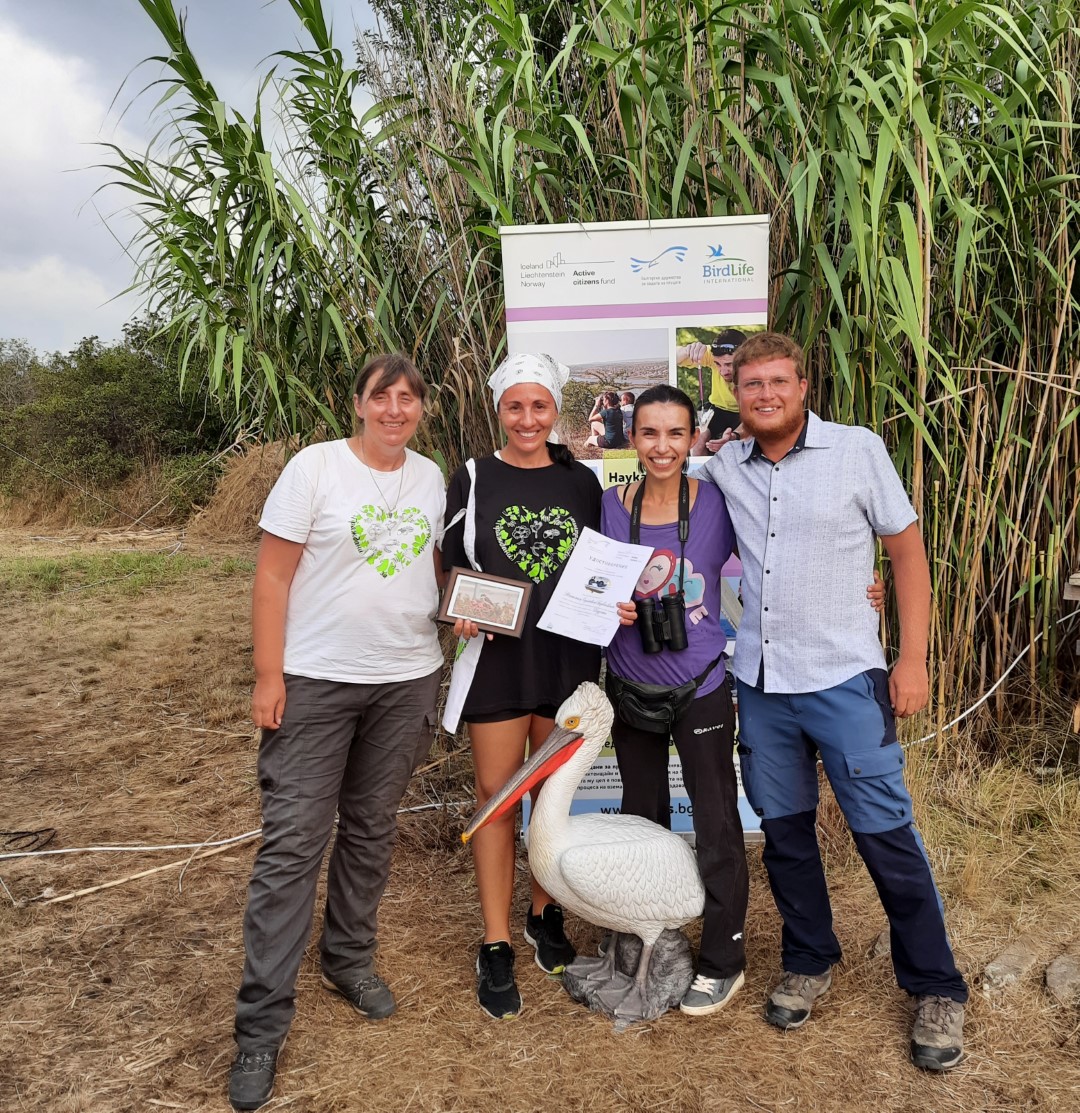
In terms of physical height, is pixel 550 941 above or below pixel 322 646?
below

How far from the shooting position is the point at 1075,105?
3.30 meters

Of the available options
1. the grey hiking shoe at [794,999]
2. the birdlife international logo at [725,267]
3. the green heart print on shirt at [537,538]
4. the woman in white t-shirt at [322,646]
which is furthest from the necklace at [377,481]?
the grey hiking shoe at [794,999]

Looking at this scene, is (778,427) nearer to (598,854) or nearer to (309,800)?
(598,854)

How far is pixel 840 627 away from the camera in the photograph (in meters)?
2.13

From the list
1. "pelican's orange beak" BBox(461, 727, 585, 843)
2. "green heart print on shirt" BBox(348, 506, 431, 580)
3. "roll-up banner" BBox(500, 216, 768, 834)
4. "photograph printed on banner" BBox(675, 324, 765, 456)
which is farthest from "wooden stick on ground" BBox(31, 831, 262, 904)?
"photograph printed on banner" BBox(675, 324, 765, 456)

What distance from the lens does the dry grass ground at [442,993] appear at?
2152mm

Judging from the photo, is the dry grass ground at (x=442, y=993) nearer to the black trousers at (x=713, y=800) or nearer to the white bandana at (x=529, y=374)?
the black trousers at (x=713, y=800)

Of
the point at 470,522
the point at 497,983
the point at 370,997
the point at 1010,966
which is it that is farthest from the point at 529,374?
the point at 1010,966

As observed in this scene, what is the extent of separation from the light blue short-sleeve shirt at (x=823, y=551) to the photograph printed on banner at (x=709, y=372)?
0.76 metres

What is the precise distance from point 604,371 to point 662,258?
395 millimetres

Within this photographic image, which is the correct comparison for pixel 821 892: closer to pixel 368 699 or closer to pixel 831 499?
pixel 831 499

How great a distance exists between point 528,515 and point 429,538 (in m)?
0.26

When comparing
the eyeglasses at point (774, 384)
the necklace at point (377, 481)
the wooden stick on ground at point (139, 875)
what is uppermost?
the eyeglasses at point (774, 384)

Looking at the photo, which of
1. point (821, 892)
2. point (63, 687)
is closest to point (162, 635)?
point (63, 687)
